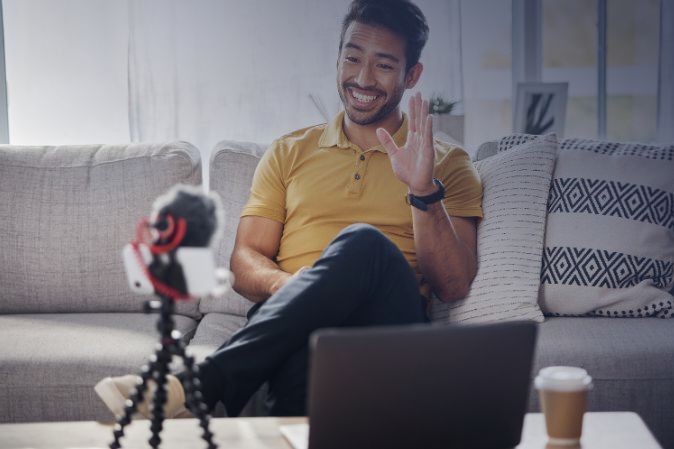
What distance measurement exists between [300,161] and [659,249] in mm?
941

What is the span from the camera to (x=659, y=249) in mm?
2156

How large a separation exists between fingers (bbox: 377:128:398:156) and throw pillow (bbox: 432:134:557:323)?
0.29 m

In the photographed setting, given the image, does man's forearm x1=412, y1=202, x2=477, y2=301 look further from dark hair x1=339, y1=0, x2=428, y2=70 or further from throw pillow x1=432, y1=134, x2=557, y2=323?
dark hair x1=339, y1=0, x2=428, y2=70

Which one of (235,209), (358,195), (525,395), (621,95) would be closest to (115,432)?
(525,395)

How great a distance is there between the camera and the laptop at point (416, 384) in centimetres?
95

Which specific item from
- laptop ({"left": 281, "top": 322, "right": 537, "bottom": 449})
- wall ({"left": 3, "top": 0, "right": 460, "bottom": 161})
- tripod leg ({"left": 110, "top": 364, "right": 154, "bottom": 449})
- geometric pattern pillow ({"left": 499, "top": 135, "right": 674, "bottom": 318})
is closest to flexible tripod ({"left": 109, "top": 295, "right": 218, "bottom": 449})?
tripod leg ({"left": 110, "top": 364, "right": 154, "bottom": 449})

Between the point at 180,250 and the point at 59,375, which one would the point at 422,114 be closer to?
the point at 59,375

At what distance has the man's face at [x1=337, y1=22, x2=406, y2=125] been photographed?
7.80 feet

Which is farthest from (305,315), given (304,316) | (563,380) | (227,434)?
(563,380)

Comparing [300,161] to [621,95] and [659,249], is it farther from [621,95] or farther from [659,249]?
[621,95]

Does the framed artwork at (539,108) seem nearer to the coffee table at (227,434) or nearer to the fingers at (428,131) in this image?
the fingers at (428,131)

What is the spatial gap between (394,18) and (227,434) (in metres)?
1.54

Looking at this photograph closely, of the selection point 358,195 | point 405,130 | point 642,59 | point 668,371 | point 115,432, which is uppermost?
point 642,59

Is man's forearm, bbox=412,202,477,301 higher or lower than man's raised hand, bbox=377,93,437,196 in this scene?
lower
